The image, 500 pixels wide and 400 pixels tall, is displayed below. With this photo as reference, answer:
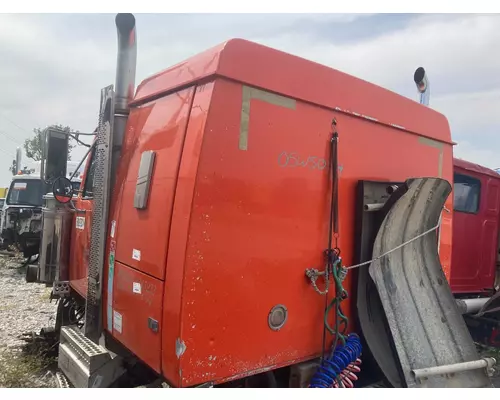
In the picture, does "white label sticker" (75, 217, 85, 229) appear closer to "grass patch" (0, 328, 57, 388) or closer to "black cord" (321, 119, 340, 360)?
"grass patch" (0, 328, 57, 388)

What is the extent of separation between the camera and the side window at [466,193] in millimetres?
5773

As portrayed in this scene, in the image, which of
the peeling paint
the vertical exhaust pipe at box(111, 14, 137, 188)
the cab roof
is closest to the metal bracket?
the vertical exhaust pipe at box(111, 14, 137, 188)

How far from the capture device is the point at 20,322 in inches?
231

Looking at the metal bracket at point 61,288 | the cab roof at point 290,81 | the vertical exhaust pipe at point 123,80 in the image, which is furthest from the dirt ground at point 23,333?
the cab roof at point 290,81

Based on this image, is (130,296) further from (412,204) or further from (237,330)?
(412,204)

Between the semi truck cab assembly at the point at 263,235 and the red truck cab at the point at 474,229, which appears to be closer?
the semi truck cab assembly at the point at 263,235

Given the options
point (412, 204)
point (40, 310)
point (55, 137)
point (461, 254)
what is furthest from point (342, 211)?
point (40, 310)

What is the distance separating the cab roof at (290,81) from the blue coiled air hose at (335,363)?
150cm

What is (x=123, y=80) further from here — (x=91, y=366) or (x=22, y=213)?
(x=22, y=213)

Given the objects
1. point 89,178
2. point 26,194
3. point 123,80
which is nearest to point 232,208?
point 123,80

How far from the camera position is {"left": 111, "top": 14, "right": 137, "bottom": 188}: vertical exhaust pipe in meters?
2.84

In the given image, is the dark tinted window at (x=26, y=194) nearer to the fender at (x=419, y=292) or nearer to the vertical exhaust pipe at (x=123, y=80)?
the vertical exhaust pipe at (x=123, y=80)

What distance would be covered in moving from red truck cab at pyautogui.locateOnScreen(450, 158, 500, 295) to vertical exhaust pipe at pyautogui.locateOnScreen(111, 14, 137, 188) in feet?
15.2

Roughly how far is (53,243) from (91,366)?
57.4 inches
